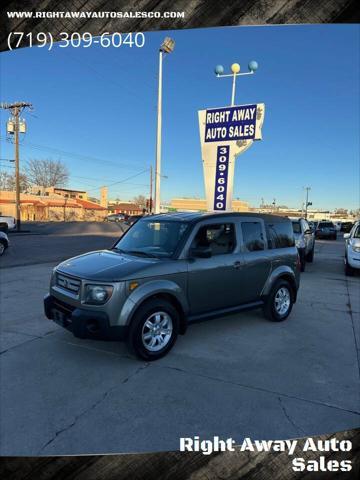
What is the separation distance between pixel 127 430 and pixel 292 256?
13.9ft

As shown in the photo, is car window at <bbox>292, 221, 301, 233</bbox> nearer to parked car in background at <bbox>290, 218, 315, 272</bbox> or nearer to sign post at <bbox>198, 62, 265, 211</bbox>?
parked car in background at <bbox>290, 218, 315, 272</bbox>

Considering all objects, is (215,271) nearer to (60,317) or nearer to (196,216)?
(196,216)

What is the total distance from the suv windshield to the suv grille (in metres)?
0.93

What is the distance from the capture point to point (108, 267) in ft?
13.1

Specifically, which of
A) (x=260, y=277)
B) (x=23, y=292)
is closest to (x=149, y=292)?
(x=260, y=277)

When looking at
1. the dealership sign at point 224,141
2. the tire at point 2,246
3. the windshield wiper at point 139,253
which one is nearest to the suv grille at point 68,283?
the windshield wiper at point 139,253

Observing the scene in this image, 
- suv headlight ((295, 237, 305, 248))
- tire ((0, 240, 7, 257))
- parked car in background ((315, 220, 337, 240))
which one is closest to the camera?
suv headlight ((295, 237, 305, 248))

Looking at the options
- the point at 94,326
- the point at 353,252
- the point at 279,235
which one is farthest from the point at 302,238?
the point at 94,326

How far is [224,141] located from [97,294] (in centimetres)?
889

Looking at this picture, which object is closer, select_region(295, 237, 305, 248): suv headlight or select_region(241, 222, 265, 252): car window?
select_region(241, 222, 265, 252): car window

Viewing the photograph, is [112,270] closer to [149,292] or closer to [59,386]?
[149,292]

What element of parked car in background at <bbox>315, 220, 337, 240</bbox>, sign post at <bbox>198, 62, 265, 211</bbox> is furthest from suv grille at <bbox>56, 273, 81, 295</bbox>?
parked car in background at <bbox>315, 220, 337, 240</bbox>

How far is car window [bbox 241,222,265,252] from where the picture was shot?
5.15 m

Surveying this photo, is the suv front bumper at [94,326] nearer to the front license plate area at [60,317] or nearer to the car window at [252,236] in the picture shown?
the front license plate area at [60,317]
